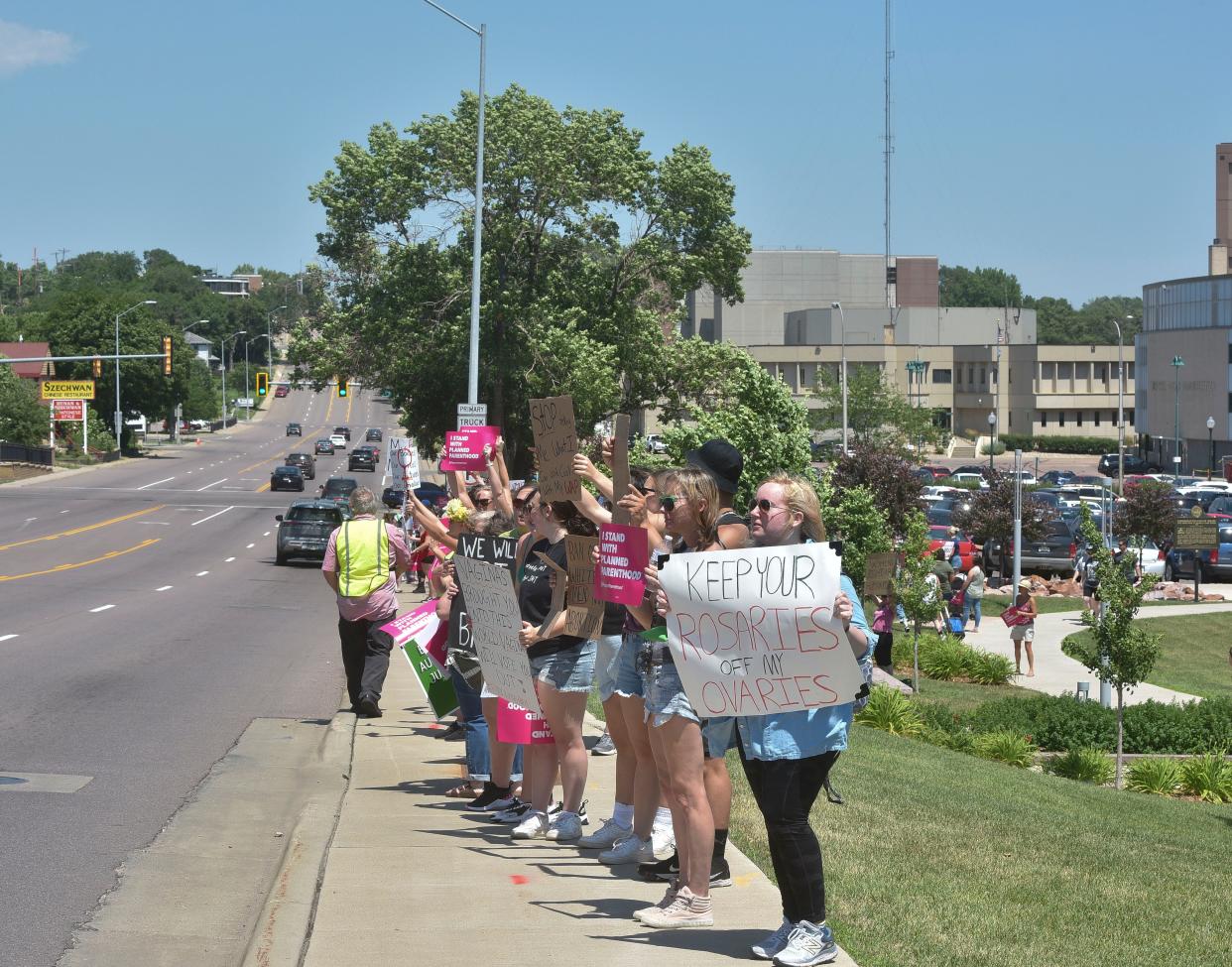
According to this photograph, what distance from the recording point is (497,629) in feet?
29.5

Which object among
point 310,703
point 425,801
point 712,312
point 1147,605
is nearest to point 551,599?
point 425,801

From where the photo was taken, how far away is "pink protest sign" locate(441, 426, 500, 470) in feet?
39.5

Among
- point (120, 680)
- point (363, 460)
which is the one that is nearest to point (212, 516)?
point (363, 460)

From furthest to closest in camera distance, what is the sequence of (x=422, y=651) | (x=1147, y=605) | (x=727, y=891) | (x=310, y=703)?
(x=1147, y=605), (x=310, y=703), (x=422, y=651), (x=727, y=891)

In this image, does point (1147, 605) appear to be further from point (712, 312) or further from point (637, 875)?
point (712, 312)

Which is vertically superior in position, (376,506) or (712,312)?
(712,312)

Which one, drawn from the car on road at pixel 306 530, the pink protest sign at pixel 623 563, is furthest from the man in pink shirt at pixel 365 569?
the car on road at pixel 306 530

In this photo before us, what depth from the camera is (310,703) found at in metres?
15.7

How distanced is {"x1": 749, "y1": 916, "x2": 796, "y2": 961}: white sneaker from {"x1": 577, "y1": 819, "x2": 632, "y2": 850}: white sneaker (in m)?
2.04

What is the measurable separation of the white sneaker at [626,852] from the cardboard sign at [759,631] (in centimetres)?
173

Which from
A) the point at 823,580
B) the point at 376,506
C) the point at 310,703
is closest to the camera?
the point at 823,580

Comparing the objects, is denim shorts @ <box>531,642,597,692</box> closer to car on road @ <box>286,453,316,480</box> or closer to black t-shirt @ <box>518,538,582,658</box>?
black t-shirt @ <box>518,538,582,658</box>

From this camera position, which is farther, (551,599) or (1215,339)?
(1215,339)

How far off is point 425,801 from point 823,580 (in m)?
4.78
